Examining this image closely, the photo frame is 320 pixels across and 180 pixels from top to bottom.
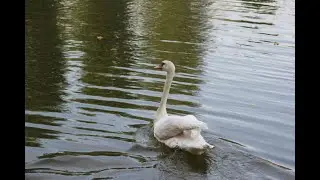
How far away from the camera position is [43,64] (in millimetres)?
12836

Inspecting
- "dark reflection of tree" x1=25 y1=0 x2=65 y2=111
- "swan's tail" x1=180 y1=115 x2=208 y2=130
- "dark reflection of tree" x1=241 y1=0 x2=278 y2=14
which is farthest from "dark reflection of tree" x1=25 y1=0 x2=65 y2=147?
"dark reflection of tree" x1=241 y1=0 x2=278 y2=14

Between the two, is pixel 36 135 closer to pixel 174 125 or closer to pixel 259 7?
pixel 174 125

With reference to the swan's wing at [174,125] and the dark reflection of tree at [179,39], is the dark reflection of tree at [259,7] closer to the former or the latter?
the dark reflection of tree at [179,39]

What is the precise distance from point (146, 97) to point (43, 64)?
372cm

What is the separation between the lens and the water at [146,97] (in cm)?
711

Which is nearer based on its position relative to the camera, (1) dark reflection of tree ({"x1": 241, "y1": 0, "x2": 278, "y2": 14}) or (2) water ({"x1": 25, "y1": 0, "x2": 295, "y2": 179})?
(2) water ({"x1": 25, "y1": 0, "x2": 295, "y2": 179})

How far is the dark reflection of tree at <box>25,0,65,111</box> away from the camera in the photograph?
386 inches

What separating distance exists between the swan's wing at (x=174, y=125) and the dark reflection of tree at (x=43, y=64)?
2.27m

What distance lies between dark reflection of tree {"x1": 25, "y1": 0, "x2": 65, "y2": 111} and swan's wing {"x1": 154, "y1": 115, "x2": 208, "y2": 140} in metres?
2.27

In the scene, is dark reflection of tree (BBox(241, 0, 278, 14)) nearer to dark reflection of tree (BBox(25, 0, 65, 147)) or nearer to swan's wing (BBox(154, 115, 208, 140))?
dark reflection of tree (BBox(25, 0, 65, 147))

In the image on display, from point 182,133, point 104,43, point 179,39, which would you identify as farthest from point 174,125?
point 179,39

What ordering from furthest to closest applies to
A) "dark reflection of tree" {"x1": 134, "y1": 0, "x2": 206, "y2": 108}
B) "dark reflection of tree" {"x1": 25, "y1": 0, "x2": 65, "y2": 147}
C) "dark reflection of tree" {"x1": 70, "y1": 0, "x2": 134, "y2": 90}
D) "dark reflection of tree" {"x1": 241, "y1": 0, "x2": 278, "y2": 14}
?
1. "dark reflection of tree" {"x1": 241, "y1": 0, "x2": 278, "y2": 14}
2. "dark reflection of tree" {"x1": 134, "y1": 0, "x2": 206, "y2": 108}
3. "dark reflection of tree" {"x1": 70, "y1": 0, "x2": 134, "y2": 90}
4. "dark reflection of tree" {"x1": 25, "y1": 0, "x2": 65, "y2": 147}
